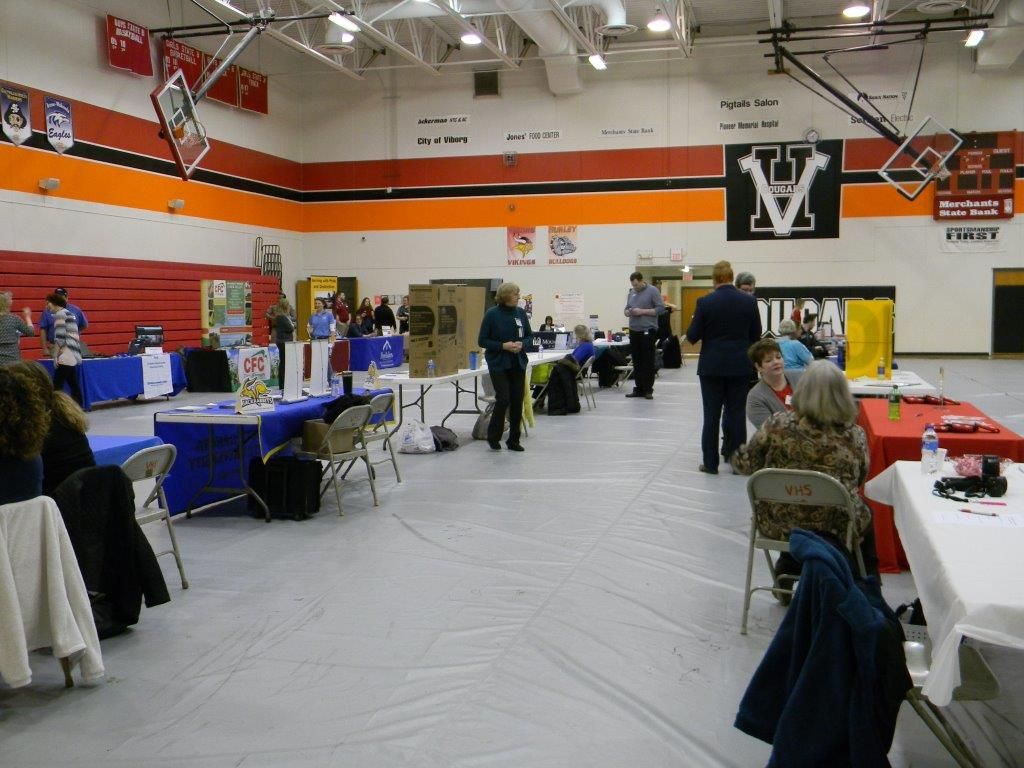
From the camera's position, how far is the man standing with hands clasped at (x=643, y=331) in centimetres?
1077

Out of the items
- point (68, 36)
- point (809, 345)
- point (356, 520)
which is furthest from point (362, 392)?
point (68, 36)

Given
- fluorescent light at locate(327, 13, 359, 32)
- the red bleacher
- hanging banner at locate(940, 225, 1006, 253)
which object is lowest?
the red bleacher

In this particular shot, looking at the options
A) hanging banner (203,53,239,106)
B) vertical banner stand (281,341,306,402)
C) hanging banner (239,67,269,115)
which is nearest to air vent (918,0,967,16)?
hanging banner (203,53,239,106)

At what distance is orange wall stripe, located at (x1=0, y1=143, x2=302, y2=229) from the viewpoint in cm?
1272

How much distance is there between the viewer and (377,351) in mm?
16422

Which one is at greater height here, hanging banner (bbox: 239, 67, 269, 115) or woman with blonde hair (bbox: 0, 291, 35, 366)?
hanging banner (bbox: 239, 67, 269, 115)

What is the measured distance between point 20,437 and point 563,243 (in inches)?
650

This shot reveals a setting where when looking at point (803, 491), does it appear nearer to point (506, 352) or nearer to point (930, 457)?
point (930, 457)

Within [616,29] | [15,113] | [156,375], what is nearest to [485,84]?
[616,29]

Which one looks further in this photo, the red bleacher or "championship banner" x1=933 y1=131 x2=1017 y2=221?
"championship banner" x1=933 y1=131 x2=1017 y2=221

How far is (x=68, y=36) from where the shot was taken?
44.2ft

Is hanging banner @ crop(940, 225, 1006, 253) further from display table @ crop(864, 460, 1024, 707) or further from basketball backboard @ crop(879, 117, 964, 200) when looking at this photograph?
display table @ crop(864, 460, 1024, 707)

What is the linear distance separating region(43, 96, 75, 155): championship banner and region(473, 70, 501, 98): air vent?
8.35m

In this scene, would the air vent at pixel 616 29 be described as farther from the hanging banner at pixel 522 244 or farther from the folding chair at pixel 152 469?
the folding chair at pixel 152 469
